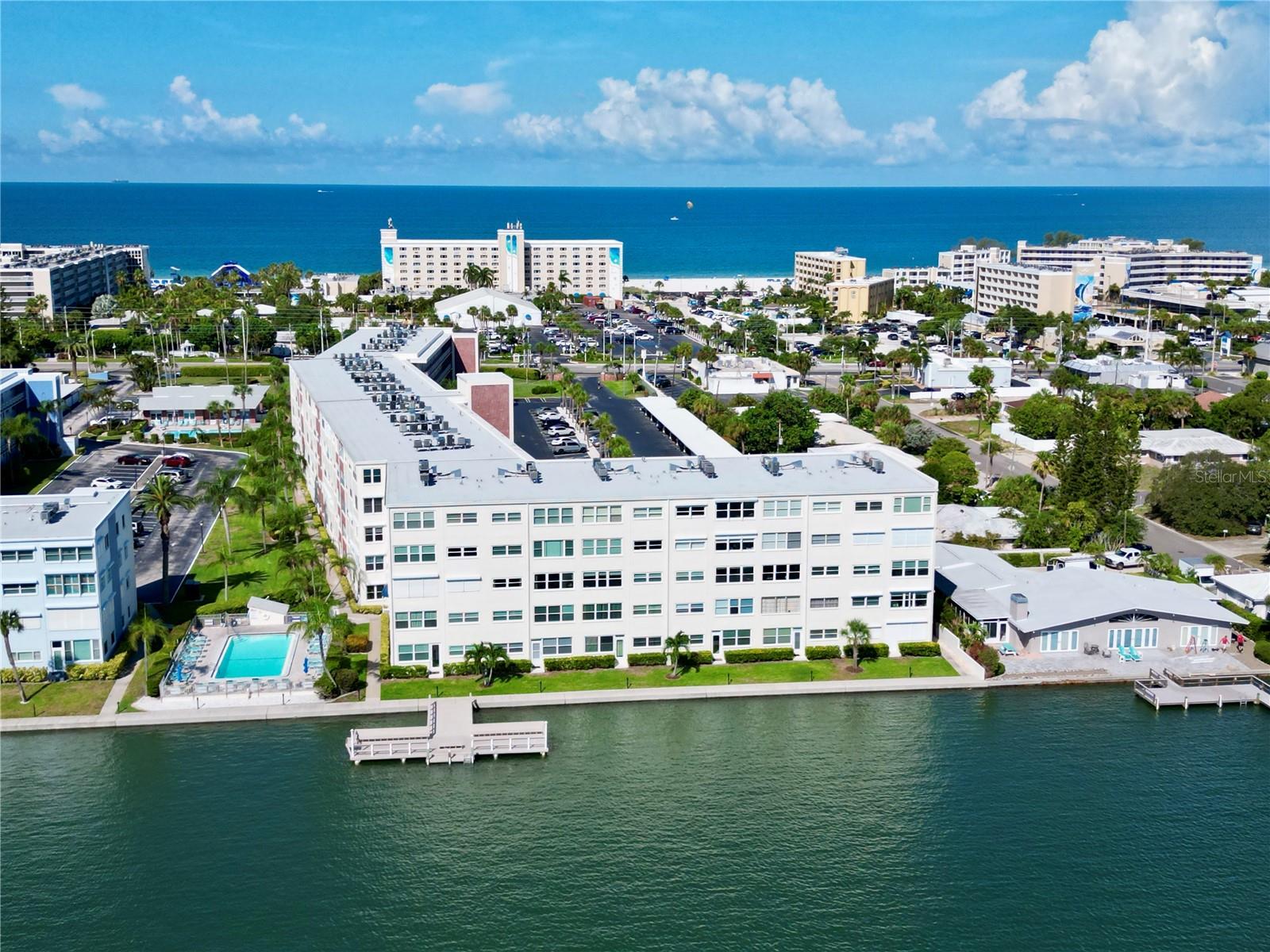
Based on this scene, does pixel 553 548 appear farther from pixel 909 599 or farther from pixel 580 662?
pixel 909 599

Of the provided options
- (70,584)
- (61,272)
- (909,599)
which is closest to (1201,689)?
(909,599)

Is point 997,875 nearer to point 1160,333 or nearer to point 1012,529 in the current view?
point 1012,529

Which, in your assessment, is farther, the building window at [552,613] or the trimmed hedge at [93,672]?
the building window at [552,613]

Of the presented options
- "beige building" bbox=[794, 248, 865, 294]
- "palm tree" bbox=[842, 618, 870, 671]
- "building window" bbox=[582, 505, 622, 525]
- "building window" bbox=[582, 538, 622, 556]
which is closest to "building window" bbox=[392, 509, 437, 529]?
"building window" bbox=[582, 505, 622, 525]

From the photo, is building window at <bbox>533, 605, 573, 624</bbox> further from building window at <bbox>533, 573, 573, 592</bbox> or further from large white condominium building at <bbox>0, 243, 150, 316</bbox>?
large white condominium building at <bbox>0, 243, 150, 316</bbox>

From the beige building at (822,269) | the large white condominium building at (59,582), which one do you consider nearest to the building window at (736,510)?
the large white condominium building at (59,582)

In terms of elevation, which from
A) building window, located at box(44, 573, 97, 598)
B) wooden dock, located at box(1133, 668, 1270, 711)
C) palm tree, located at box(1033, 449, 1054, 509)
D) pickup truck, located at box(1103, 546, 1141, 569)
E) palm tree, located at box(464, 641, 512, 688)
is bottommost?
wooden dock, located at box(1133, 668, 1270, 711)

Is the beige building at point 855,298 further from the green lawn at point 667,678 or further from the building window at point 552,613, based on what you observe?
the building window at point 552,613
